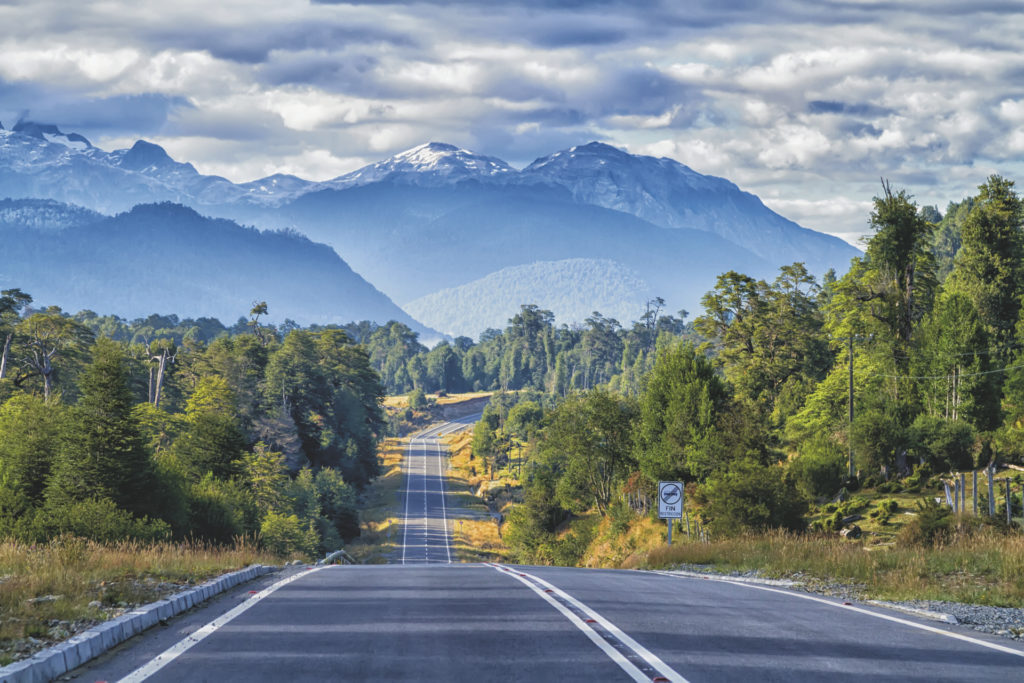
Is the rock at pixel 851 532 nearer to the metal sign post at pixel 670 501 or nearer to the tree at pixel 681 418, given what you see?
the tree at pixel 681 418

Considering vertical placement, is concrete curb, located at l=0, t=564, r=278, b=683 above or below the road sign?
above

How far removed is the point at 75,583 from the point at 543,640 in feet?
22.2

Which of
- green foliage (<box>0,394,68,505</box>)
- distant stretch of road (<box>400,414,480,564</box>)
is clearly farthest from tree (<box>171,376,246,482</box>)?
green foliage (<box>0,394,68,505</box>)

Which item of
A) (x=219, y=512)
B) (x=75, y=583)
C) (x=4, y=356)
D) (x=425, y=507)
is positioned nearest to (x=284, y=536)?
(x=219, y=512)

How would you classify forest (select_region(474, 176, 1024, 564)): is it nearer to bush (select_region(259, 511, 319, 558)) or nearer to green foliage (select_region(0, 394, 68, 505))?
bush (select_region(259, 511, 319, 558))

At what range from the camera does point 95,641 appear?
30.8 ft

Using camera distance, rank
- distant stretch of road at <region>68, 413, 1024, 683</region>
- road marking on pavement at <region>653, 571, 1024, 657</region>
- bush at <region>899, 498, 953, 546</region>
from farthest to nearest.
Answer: bush at <region>899, 498, 953, 546</region>
road marking on pavement at <region>653, 571, 1024, 657</region>
distant stretch of road at <region>68, 413, 1024, 683</region>

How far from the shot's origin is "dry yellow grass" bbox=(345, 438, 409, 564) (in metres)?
92.9

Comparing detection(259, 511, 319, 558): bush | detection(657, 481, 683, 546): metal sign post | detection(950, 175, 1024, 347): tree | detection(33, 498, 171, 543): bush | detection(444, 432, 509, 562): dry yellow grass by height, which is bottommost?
detection(444, 432, 509, 562): dry yellow grass

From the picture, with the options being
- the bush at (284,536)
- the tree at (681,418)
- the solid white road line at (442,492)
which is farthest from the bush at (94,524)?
the tree at (681,418)

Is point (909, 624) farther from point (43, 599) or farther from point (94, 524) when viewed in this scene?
point (94, 524)

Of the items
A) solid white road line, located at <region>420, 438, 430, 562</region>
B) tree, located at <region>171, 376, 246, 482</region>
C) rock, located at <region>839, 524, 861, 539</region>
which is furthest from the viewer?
solid white road line, located at <region>420, 438, 430, 562</region>

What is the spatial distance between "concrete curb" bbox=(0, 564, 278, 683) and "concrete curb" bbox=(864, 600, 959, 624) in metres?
9.73

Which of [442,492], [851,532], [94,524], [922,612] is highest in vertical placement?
[922,612]
